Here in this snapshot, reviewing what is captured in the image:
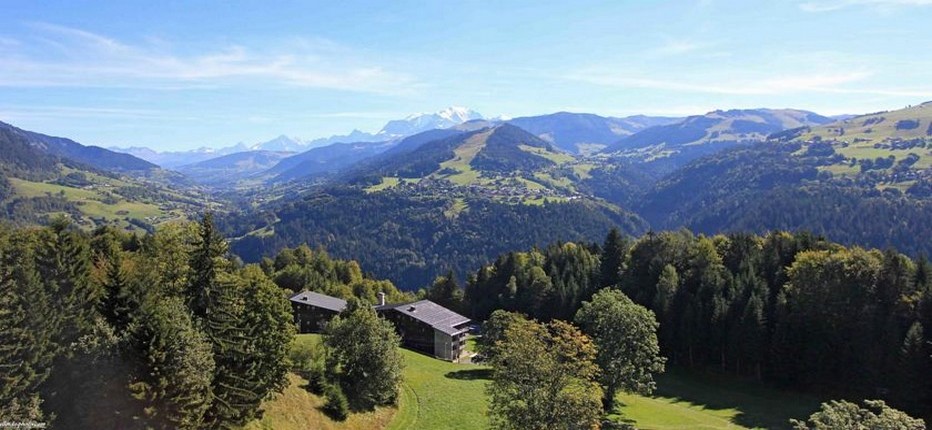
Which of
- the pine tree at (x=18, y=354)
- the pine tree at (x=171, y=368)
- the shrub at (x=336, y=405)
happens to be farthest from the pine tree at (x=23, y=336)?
the shrub at (x=336, y=405)

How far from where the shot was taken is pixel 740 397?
2960 inches

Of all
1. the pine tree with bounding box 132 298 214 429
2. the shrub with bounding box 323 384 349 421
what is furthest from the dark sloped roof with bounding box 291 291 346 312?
the pine tree with bounding box 132 298 214 429

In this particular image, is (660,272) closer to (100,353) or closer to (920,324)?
(920,324)

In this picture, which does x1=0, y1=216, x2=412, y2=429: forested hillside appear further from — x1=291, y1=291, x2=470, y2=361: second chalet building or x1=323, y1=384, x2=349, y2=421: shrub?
x1=291, y1=291, x2=470, y2=361: second chalet building

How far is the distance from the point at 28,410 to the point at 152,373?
6.65m

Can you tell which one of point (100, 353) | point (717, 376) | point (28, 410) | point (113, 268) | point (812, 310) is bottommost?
point (717, 376)

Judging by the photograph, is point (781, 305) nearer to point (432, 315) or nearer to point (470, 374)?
point (470, 374)

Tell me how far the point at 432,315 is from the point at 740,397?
46.4m

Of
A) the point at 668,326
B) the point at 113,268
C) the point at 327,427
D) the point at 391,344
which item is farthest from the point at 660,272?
the point at 113,268

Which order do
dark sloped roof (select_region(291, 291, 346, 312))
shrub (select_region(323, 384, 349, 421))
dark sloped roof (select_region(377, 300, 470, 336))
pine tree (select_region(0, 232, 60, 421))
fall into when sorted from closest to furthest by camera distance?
pine tree (select_region(0, 232, 60, 421))
shrub (select_region(323, 384, 349, 421))
dark sloped roof (select_region(377, 300, 470, 336))
dark sloped roof (select_region(291, 291, 346, 312))

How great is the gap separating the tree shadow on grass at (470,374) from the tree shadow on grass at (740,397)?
74.6 feet

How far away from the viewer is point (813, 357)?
76250 millimetres

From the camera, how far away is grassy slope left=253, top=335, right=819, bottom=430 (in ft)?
162

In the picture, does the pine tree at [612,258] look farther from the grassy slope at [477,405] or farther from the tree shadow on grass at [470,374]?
the tree shadow on grass at [470,374]
